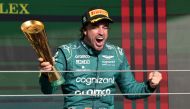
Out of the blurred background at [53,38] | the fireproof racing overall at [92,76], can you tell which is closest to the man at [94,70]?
the fireproof racing overall at [92,76]

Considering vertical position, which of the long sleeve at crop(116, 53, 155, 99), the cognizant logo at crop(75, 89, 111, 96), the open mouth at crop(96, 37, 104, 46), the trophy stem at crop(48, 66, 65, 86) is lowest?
the cognizant logo at crop(75, 89, 111, 96)

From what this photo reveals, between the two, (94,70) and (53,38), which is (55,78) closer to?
(94,70)

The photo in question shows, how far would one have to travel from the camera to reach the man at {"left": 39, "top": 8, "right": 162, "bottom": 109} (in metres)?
2.28

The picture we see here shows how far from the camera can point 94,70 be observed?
7.64ft

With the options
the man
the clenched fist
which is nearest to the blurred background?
the man

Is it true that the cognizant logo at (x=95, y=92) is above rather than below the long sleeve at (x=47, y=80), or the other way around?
below

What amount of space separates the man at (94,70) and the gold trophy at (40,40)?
6.9 inches

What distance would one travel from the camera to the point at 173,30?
309 cm

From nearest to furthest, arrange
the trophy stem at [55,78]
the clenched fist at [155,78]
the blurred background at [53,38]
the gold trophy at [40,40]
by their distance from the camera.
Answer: the gold trophy at [40,40]
the trophy stem at [55,78]
the clenched fist at [155,78]
the blurred background at [53,38]

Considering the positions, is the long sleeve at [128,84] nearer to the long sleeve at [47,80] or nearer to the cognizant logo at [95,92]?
the cognizant logo at [95,92]

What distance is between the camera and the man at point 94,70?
7.47 ft

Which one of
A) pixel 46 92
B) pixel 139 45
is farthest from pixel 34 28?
pixel 139 45

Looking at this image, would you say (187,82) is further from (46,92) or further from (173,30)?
(46,92)

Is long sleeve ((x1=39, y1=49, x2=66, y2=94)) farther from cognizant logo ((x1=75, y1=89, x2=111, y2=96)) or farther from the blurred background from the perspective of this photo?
the blurred background
